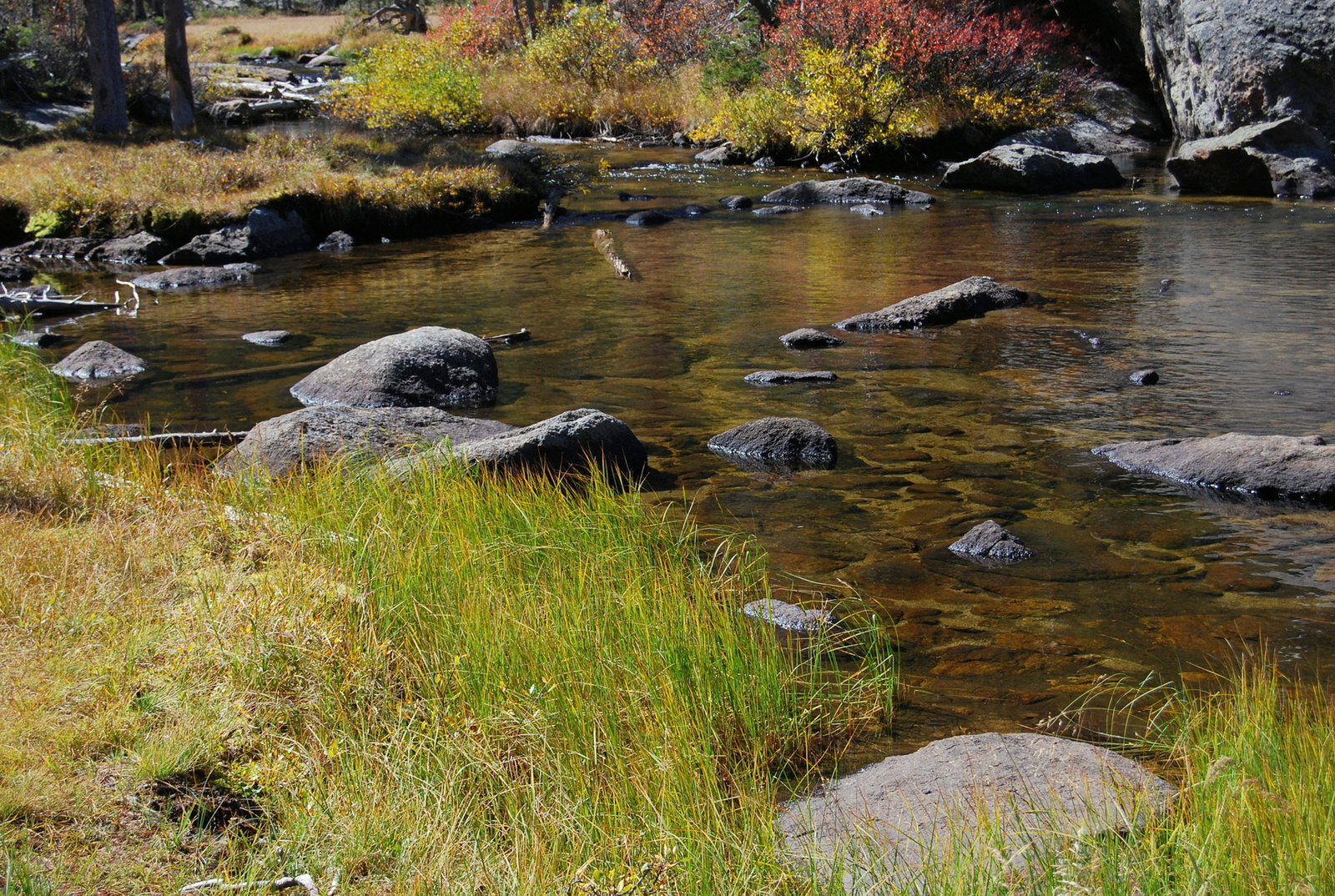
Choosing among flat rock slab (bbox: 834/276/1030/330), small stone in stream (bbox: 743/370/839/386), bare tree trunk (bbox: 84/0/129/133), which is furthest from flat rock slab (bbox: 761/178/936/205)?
bare tree trunk (bbox: 84/0/129/133)

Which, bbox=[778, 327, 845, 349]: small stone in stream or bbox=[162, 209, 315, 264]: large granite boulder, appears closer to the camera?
bbox=[778, 327, 845, 349]: small stone in stream

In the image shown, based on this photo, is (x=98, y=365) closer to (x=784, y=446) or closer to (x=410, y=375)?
(x=410, y=375)

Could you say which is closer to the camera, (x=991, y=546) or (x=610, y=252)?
(x=991, y=546)

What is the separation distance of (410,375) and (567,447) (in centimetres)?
261

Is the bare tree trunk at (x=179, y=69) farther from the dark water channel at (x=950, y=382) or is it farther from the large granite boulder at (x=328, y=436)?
the large granite boulder at (x=328, y=436)

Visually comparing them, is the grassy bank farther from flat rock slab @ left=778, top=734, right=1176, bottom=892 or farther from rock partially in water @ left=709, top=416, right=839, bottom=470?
flat rock slab @ left=778, top=734, right=1176, bottom=892

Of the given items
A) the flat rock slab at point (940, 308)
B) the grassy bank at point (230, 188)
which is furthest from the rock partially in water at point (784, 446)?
the grassy bank at point (230, 188)

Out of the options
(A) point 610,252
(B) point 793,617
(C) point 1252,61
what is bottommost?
(B) point 793,617

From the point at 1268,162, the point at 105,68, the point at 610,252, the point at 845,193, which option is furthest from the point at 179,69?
the point at 1268,162

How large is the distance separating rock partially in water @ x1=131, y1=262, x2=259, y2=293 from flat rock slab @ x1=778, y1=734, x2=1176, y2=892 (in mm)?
12351

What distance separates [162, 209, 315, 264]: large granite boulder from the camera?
14.9 meters

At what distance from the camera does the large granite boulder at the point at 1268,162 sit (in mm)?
16891

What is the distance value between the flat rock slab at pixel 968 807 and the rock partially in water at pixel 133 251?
14.4 meters

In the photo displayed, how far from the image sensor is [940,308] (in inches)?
418
